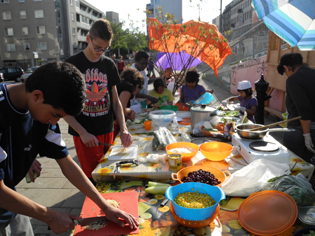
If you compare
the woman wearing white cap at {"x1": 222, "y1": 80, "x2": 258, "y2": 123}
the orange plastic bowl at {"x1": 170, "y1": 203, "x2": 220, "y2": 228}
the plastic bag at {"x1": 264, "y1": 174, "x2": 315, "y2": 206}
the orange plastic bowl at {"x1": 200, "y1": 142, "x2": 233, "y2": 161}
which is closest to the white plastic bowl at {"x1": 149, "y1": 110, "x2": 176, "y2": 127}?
the orange plastic bowl at {"x1": 200, "y1": 142, "x2": 233, "y2": 161}

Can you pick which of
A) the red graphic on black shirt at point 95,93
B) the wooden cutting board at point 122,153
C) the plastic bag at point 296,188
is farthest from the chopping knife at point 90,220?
the red graphic on black shirt at point 95,93

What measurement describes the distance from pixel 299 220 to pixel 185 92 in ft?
12.9

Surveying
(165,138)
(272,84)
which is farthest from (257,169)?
(272,84)

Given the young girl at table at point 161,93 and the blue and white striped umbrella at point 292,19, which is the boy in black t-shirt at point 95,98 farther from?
the young girl at table at point 161,93

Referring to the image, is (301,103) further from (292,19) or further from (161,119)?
(161,119)

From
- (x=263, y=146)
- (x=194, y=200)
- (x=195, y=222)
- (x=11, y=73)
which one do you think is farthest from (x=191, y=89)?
(x=11, y=73)

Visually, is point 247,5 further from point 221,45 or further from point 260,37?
point 221,45

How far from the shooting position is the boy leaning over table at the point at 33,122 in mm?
1059

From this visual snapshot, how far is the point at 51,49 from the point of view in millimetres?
36469

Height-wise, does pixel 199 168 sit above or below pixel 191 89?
below

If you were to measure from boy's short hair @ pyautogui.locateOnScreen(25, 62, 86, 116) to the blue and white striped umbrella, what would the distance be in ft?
8.10

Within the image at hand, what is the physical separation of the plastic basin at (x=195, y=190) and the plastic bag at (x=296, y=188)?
393 millimetres

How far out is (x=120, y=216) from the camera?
4.33 feet

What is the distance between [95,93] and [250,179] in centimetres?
166
